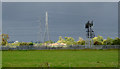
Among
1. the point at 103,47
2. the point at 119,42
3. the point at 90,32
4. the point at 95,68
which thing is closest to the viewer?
the point at 95,68

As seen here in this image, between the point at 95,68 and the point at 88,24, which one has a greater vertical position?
the point at 88,24

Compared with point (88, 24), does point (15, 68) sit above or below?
Result: below

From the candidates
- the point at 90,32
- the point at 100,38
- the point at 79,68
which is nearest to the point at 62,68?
the point at 79,68

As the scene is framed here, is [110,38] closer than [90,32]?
No

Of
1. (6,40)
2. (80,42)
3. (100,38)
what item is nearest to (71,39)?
(80,42)

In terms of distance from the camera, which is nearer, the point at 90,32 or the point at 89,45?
the point at 89,45

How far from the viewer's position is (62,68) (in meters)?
9.07

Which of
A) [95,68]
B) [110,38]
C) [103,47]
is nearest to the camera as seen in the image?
[95,68]

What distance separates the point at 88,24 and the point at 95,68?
139 feet

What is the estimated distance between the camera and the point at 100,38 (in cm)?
7762

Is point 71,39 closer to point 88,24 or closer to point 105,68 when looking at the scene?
point 88,24

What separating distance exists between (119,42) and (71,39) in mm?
26128

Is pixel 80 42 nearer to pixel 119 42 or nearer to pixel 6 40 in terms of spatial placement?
pixel 119 42

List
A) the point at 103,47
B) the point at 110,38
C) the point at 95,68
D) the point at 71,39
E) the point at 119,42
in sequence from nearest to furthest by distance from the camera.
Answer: the point at 95,68 → the point at 103,47 → the point at 119,42 → the point at 110,38 → the point at 71,39
